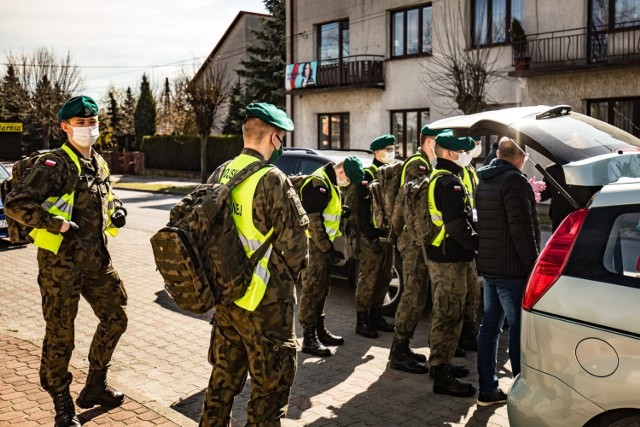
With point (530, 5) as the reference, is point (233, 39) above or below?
above

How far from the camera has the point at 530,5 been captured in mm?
19922

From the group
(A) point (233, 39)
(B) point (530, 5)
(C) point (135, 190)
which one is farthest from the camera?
(A) point (233, 39)

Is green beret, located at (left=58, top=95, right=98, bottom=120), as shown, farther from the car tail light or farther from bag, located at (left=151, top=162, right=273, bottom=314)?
the car tail light

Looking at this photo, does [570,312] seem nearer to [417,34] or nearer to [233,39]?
[417,34]

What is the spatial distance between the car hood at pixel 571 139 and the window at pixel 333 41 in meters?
22.4

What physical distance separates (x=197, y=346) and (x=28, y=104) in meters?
56.1

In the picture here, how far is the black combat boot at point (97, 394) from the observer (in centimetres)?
508

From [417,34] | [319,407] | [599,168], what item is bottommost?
[319,407]

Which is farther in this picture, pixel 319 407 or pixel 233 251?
pixel 319 407

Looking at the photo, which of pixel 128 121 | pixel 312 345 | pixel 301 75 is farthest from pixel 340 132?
pixel 128 121

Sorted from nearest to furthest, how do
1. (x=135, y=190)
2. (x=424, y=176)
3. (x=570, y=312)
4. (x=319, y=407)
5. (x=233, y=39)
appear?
(x=570, y=312), (x=319, y=407), (x=424, y=176), (x=135, y=190), (x=233, y=39)

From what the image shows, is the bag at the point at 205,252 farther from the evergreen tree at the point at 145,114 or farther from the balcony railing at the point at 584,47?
the evergreen tree at the point at 145,114

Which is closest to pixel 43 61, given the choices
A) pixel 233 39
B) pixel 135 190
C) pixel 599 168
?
pixel 233 39

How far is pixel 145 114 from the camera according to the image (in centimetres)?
4741
